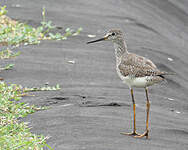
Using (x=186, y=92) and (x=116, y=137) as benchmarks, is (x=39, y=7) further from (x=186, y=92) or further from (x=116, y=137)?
(x=116, y=137)

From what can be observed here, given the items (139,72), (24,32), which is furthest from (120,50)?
(24,32)

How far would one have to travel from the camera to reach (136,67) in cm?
561

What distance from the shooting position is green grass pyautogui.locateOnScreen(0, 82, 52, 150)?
4.96 meters

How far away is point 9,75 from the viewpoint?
291 inches

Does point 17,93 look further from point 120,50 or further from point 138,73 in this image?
point 138,73

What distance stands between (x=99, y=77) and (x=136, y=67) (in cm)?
219

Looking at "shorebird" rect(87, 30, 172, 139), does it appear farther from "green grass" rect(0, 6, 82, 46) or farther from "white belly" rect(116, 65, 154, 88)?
"green grass" rect(0, 6, 82, 46)

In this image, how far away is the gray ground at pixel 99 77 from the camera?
→ 554 centimetres

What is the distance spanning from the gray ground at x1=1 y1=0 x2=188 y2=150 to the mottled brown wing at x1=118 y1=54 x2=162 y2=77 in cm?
72

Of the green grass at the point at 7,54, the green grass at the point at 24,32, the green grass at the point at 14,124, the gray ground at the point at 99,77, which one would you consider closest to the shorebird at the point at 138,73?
the gray ground at the point at 99,77

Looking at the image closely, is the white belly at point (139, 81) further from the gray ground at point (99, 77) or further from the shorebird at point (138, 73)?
the gray ground at point (99, 77)

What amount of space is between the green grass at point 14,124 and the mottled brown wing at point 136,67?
4.14 ft

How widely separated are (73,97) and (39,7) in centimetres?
441

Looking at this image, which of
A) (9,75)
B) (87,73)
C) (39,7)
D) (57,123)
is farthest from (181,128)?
(39,7)
